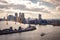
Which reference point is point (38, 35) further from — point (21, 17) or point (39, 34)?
point (21, 17)

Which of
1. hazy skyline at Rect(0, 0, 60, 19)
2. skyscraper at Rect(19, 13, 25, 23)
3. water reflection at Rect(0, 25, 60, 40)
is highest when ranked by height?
hazy skyline at Rect(0, 0, 60, 19)

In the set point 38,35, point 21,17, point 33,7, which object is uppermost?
point 33,7

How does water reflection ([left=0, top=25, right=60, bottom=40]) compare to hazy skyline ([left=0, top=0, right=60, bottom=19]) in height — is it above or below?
below

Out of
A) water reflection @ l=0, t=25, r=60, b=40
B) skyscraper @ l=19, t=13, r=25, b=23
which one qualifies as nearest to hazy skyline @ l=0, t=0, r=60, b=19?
skyscraper @ l=19, t=13, r=25, b=23

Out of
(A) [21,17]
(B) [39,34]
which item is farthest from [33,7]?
(B) [39,34]

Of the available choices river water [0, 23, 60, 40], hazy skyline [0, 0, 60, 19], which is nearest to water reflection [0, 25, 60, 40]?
river water [0, 23, 60, 40]

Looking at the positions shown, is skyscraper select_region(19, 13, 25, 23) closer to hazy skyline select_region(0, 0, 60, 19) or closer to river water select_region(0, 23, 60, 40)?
hazy skyline select_region(0, 0, 60, 19)

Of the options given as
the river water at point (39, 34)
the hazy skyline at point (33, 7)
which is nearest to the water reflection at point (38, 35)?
the river water at point (39, 34)
